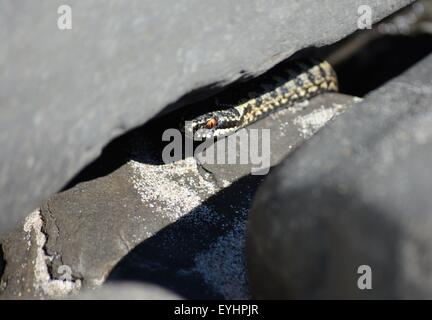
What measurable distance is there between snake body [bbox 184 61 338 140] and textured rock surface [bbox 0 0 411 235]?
0.87 metres

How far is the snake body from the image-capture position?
4.62m

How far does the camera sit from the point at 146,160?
173 inches

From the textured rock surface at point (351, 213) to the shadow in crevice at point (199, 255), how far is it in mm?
461

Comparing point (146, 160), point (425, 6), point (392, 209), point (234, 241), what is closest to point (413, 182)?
point (392, 209)

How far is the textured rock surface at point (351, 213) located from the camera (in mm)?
2607

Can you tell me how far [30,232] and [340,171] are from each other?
1.94 m

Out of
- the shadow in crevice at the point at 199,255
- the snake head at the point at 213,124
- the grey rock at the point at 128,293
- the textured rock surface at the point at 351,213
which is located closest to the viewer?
the textured rock surface at the point at 351,213

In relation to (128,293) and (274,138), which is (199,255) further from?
(274,138)

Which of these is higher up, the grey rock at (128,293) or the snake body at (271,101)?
the snake body at (271,101)

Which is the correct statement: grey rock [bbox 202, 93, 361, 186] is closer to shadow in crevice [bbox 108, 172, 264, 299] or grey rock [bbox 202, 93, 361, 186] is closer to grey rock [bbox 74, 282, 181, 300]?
shadow in crevice [bbox 108, 172, 264, 299]

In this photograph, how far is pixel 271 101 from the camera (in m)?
4.99
